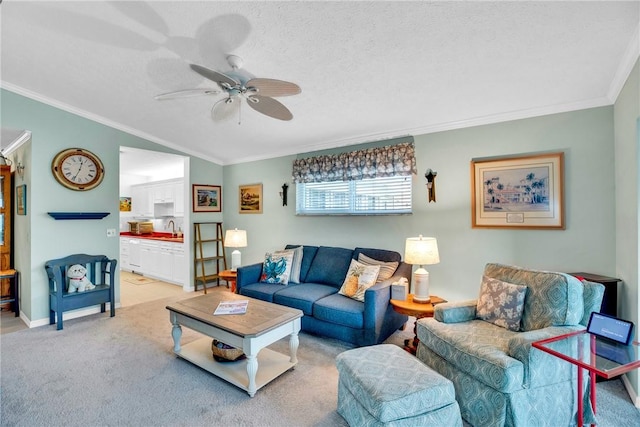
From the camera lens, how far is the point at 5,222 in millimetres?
4496

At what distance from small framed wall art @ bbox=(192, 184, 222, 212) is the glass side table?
16.8 ft

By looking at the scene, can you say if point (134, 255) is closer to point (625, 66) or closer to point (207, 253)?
point (207, 253)

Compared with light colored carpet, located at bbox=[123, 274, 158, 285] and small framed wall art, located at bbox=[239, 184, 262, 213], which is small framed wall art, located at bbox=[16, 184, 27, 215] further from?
small framed wall art, located at bbox=[239, 184, 262, 213]

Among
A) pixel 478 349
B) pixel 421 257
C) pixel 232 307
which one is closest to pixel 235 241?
pixel 232 307

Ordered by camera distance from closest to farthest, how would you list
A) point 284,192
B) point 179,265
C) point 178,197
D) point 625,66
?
point 625,66
point 284,192
point 179,265
point 178,197

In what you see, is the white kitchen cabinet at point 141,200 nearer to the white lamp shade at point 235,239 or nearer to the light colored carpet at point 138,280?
the light colored carpet at point 138,280

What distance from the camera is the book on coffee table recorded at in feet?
8.61

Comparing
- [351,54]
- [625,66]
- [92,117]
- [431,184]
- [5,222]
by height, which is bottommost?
[5,222]

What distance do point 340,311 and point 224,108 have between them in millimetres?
2176

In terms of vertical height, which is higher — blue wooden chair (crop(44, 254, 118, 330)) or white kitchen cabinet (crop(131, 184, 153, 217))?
white kitchen cabinet (crop(131, 184, 153, 217))

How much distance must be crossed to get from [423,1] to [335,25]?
0.58m

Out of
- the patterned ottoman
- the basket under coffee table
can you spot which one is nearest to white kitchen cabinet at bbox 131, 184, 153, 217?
the basket under coffee table

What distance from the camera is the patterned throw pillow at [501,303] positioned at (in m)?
2.24

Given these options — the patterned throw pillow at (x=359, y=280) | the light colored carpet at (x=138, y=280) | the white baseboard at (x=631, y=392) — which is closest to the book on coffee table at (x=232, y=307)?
the patterned throw pillow at (x=359, y=280)
